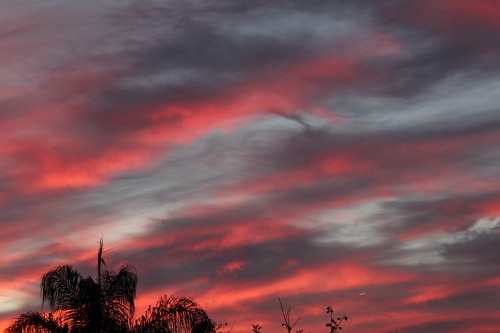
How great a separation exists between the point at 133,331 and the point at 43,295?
4057 millimetres

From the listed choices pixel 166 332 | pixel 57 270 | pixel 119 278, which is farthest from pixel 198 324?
pixel 57 270

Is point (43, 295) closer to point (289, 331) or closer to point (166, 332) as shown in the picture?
point (166, 332)

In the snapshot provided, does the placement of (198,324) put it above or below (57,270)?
below

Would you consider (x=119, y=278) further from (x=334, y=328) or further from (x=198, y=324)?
(x=334, y=328)

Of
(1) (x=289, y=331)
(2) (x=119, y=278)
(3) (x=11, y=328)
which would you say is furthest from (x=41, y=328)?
(1) (x=289, y=331)

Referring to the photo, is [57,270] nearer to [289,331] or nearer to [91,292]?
[91,292]

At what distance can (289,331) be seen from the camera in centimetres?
3975

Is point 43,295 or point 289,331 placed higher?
point 43,295

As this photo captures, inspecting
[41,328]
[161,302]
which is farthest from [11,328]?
[161,302]

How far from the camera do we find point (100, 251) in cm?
4072

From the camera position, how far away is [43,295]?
3944 cm

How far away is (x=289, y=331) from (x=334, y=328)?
8.25 ft

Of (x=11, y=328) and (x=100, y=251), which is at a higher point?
(x=100, y=251)

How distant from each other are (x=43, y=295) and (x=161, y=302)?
16.4 feet
